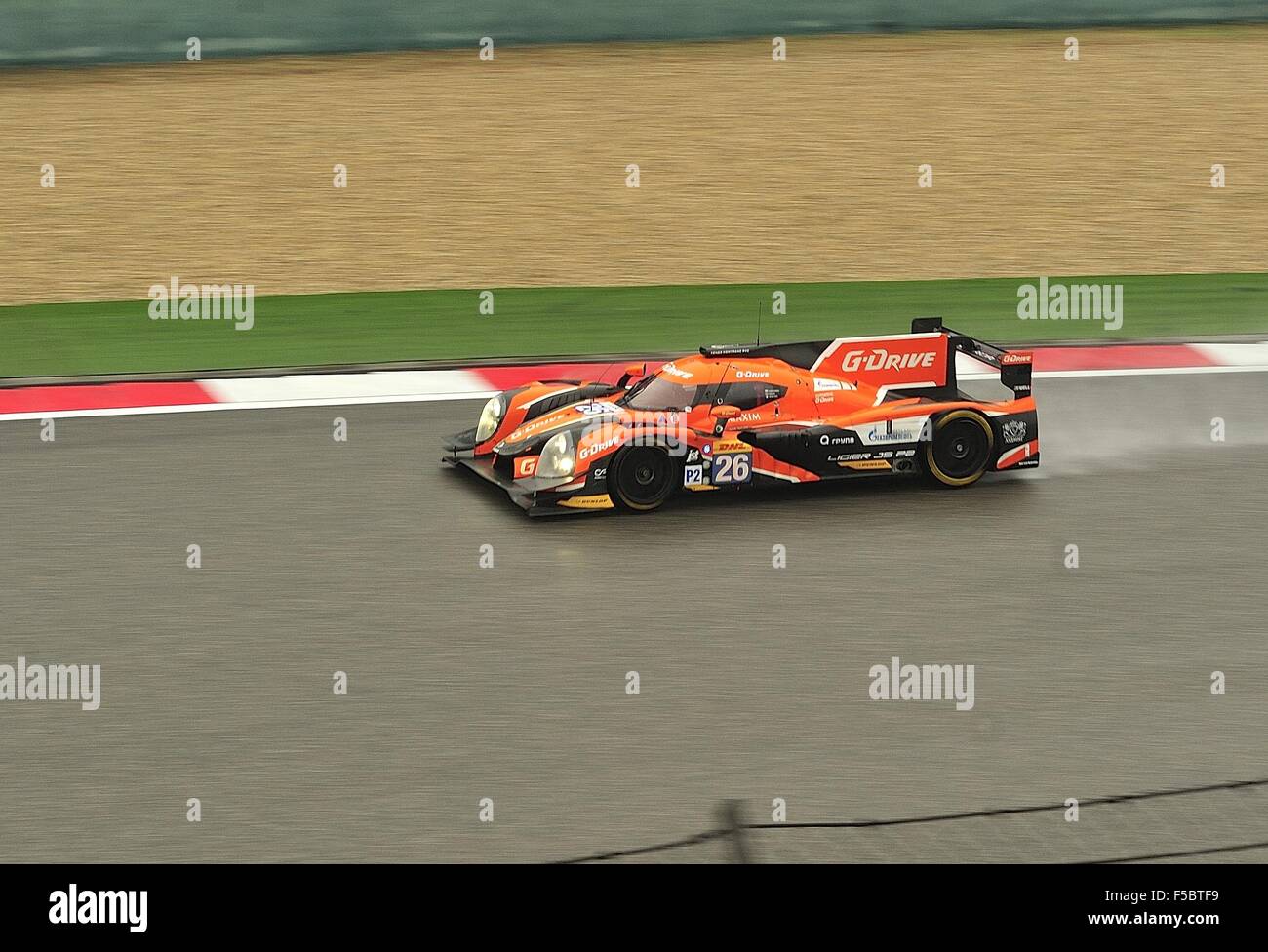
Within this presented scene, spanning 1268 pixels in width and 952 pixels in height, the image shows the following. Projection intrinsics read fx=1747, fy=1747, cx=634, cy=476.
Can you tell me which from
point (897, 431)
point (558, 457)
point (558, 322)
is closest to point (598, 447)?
point (558, 457)

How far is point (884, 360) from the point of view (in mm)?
10883

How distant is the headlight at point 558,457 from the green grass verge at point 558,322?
4.62m

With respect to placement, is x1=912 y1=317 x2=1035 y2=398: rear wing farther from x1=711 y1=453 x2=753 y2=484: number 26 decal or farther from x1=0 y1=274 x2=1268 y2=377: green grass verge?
x1=0 y1=274 x2=1268 y2=377: green grass verge

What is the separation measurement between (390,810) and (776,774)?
1.51 meters

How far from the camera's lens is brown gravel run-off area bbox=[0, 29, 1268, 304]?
60.9ft

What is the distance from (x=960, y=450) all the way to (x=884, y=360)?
0.73 metres

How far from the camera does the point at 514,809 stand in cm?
653

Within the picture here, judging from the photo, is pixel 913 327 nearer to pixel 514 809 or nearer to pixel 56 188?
pixel 514 809

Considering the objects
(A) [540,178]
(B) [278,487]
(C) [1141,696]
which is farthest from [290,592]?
(A) [540,178]

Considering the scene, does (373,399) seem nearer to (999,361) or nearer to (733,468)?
(733,468)

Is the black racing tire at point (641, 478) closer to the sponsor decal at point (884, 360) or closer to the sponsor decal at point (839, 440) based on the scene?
the sponsor decal at point (839, 440)

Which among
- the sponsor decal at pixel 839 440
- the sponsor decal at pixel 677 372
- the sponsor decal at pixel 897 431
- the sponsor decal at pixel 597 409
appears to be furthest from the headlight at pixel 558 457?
the sponsor decal at pixel 897 431

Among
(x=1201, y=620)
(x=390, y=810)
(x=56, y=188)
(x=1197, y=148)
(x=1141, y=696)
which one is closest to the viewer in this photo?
(x=390, y=810)

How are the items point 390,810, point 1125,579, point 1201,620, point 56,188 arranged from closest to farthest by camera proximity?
point 390,810
point 1201,620
point 1125,579
point 56,188
